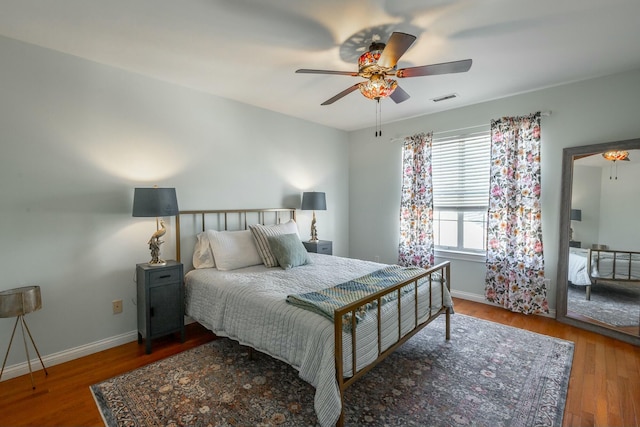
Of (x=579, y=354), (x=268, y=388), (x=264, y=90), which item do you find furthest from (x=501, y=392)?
(x=264, y=90)

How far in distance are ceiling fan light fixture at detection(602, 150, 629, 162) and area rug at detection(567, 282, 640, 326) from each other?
127 cm

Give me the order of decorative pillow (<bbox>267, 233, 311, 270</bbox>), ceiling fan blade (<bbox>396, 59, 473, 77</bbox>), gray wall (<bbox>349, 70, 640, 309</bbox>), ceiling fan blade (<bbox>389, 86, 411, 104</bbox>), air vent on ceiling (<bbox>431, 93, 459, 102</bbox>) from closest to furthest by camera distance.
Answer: ceiling fan blade (<bbox>396, 59, 473, 77</bbox>) < ceiling fan blade (<bbox>389, 86, 411, 104</bbox>) < gray wall (<bbox>349, 70, 640, 309</bbox>) < decorative pillow (<bbox>267, 233, 311, 270</bbox>) < air vent on ceiling (<bbox>431, 93, 459, 102</bbox>)

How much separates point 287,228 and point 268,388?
2.04m

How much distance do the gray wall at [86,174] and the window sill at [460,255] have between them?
314 centimetres

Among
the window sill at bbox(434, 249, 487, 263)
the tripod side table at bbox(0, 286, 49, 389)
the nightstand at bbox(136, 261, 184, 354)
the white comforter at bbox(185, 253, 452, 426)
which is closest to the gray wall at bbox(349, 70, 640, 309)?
the window sill at bbox(434, 249, 487, 263)

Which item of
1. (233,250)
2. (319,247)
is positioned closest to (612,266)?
(319,247)

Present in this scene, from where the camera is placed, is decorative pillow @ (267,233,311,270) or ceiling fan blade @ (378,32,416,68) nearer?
ceiling fan blade @ (378,32,416,68)

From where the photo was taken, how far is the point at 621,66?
2.89 m

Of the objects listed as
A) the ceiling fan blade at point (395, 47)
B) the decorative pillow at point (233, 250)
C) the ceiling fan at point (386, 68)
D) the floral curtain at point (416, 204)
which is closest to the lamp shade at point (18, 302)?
the decorative pillow at point (233, 250)

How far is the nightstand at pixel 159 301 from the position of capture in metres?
2.69

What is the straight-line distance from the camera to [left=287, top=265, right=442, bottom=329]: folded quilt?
6.29 feet

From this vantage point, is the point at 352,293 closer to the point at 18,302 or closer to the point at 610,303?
the point at 18,302

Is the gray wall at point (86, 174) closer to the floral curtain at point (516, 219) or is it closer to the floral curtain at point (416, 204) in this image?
the floral curtain at point (416, 204)

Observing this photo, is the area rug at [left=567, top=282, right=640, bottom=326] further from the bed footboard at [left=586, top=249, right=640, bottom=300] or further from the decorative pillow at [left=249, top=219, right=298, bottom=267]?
the decorative pillow at [left=249, top=219, right=298, bottom=267]
